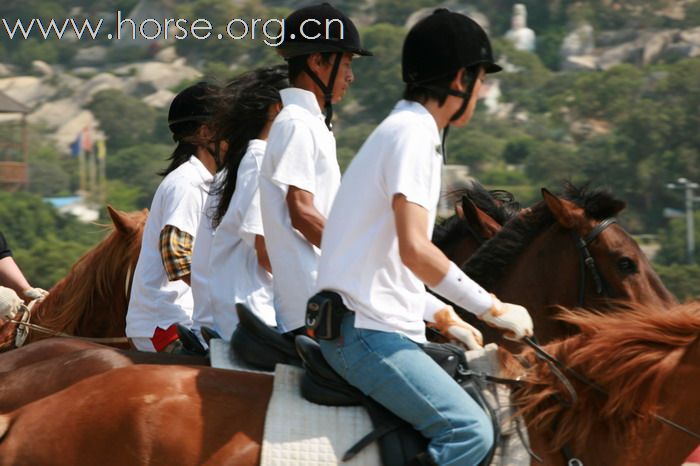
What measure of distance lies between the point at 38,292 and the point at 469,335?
4892 mm

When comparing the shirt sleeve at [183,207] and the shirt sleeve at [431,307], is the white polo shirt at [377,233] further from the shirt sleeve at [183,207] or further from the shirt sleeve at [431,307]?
Answer: the shirt sleeve at [183,207]

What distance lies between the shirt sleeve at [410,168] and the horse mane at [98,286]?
3773mm

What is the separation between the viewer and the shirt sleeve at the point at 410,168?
4.09 m

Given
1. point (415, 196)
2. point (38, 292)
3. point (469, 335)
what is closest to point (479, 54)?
point (415, 196)

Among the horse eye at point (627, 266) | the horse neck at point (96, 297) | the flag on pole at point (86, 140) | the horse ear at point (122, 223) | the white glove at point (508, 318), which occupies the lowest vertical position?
the flag on pole at point (86, 140)

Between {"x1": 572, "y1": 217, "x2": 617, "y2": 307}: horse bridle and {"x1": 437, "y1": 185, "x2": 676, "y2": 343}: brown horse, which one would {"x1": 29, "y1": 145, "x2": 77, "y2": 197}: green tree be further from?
{"x1": 572, "y1": 217, "x2": 617, "y2": 307}: horse bridle

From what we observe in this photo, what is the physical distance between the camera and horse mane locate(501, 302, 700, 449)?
4339 millimetres

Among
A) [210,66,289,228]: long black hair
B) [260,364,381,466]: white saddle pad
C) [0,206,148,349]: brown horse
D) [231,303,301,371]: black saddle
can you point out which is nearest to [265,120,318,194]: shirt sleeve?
[231,303,301,371]: black saddle

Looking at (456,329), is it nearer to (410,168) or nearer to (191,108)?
(410,168)

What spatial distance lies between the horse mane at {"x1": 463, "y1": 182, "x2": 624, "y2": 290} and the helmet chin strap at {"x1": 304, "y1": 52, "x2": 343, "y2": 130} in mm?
1064

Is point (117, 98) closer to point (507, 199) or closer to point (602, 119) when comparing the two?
point (602, 119)

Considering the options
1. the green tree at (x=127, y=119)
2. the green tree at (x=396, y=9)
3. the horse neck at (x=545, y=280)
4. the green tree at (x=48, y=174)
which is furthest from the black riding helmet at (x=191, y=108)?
the green tree at (x=396, y=9)

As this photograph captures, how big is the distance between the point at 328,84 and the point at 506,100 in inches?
4241

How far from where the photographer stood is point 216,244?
561cm
